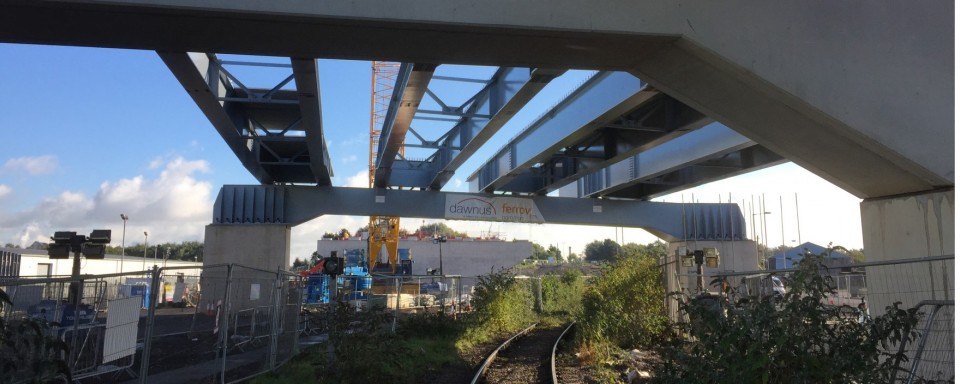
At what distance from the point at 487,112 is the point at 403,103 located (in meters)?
2.29

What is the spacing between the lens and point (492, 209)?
24.7m

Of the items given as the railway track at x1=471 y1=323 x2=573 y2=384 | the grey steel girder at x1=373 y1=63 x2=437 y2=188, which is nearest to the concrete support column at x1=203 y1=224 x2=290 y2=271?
the grey steel girder at x1=373 y1=63 x2=437 y2=188

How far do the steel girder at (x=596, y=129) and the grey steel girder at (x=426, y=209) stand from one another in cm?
286

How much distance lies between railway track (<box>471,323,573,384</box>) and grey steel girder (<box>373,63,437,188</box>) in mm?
5134

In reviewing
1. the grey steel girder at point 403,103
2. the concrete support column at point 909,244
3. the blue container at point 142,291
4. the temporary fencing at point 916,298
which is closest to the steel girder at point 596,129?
the grey steel girder at point 403,103

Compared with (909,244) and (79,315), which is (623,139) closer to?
(909,244)

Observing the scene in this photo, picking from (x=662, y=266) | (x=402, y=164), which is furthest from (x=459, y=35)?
(x=402, y=164)

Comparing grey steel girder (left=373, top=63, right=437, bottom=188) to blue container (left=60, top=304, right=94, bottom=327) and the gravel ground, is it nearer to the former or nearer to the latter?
the gravel ground

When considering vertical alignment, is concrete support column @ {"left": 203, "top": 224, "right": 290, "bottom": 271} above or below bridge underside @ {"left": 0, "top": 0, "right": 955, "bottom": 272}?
below

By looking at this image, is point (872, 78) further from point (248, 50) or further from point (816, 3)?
point (248, 50)

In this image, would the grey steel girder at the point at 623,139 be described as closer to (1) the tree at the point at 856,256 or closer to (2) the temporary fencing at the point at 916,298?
(1) the tree at the point at 856,256

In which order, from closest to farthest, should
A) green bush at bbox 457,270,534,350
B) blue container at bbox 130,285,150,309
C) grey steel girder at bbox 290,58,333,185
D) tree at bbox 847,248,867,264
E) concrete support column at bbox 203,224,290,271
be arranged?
tree at bbox 847,248,867,264
grey steel girder at bbox 290,58,333,185
blue container at bbox 130,285,150,309
green bush at bbox 457,270,534,350
concrete support column at bbox 203,224,290,271

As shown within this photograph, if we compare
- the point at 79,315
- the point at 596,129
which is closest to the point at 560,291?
the point at 596,129

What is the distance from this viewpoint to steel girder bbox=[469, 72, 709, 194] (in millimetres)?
12555
